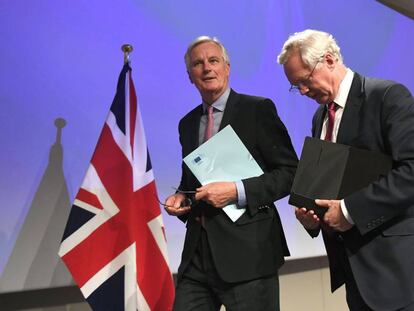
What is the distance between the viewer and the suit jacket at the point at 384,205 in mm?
1304

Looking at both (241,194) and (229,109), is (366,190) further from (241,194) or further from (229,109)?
(229,109)

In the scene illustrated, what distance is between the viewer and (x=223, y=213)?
161cm

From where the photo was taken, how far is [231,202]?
159cm

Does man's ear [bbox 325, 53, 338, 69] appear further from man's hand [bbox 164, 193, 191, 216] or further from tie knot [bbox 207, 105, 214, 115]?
man's hand [bbox 164, 193, 191, 216]

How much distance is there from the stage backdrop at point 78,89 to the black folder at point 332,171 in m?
1.16

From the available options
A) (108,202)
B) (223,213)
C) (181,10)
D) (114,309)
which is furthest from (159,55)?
(114,309)

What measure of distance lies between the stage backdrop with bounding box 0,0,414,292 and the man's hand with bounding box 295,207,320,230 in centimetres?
109

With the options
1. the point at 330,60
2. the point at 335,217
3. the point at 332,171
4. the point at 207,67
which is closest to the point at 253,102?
the point at 207,67

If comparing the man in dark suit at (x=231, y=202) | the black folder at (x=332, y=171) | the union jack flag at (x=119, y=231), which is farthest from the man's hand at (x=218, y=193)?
the union jack flag at (x=119, y=231)

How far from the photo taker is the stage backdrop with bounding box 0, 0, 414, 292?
2014 mm

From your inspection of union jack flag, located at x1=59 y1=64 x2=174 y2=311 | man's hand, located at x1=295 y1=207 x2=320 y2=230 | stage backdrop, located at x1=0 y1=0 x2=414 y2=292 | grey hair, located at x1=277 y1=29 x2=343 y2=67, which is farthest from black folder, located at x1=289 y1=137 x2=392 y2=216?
stage backdrop, located at x1=0 y1=0 x2=414 y2=292

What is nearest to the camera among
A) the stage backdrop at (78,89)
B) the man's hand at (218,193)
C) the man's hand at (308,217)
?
the man's hand at (308,217)

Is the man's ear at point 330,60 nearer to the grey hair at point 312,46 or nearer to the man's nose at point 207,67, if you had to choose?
the grey hair at point 312,46

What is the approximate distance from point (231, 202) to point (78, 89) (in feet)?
3.43
